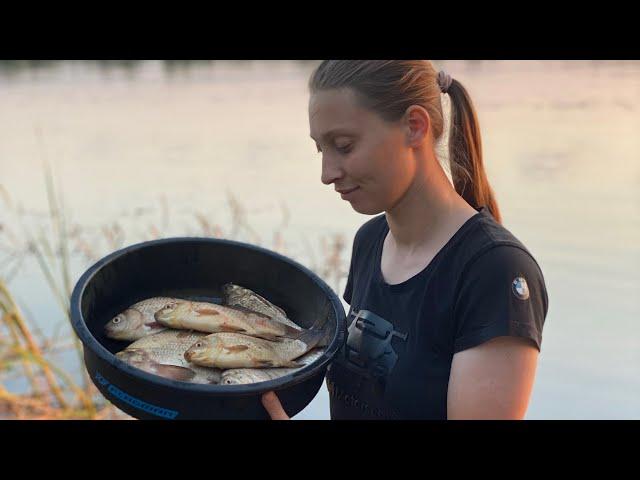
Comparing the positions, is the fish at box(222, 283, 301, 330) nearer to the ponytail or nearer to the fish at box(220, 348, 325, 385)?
the fish at box(220, 348, 325, 385)

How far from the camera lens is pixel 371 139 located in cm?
147

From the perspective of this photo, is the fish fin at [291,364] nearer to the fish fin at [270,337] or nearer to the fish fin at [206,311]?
the fish fin at [270,337]

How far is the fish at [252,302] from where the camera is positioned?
69.7 inches

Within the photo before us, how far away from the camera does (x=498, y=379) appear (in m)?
1.31

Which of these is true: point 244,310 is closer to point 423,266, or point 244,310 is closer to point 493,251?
point 423,266

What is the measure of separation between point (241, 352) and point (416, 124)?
2.24 ft

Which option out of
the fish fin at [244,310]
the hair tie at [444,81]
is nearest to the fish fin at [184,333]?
the fish fin at [244,310]

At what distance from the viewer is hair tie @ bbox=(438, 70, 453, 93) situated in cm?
163

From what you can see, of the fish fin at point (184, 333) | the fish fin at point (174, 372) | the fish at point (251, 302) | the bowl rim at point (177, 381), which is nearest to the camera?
the bowl rim at point (177, 381)

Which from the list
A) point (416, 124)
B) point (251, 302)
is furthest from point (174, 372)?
point (416, 124)

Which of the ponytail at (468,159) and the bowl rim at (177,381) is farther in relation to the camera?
the ponytail at (468,159)

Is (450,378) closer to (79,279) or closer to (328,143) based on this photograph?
(328,143)

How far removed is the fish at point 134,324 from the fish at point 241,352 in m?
0.17

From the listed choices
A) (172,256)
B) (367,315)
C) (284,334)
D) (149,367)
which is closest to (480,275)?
(367,315)
